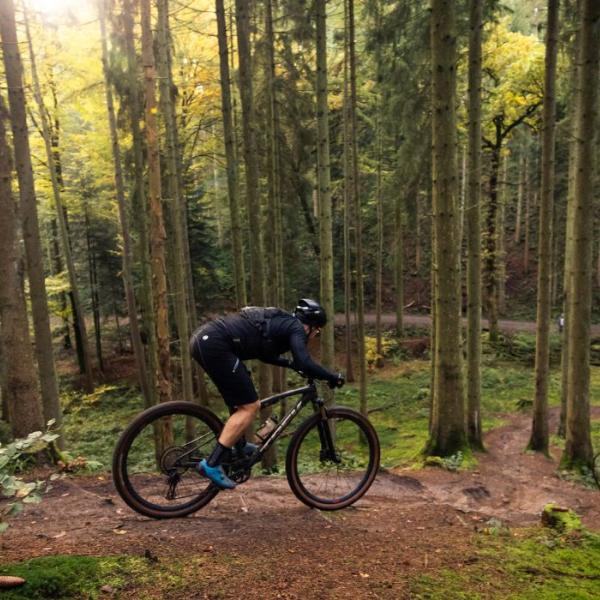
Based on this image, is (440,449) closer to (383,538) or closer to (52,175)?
→ (383,538)

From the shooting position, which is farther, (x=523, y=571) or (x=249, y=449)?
(x=249, y=449)

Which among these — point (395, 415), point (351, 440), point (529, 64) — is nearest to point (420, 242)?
point (529, 64)

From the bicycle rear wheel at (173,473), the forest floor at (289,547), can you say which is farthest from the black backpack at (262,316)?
the forest floor at (289,547)

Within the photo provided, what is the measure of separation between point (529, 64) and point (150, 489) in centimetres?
1832

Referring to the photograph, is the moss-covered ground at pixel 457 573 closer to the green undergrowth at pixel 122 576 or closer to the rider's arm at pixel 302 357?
the green undergrowth at pixel 122 576

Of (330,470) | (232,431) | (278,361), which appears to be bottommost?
(330,470)

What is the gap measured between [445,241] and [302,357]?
4.38 meters

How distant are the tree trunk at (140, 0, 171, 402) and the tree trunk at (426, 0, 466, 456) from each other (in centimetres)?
435

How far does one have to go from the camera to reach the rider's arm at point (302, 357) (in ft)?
13.8

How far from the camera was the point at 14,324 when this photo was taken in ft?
20.9

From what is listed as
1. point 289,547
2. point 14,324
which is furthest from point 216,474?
point 14,324

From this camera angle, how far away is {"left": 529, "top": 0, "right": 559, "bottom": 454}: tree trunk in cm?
922

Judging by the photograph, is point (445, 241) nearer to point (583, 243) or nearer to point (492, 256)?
point (583, 243)

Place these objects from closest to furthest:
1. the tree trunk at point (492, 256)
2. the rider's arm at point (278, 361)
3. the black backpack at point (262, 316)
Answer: the black backpack at point (262, 316), the rider's arm at point (278, 361), the tree trunk at point (492, 256)
